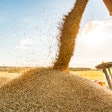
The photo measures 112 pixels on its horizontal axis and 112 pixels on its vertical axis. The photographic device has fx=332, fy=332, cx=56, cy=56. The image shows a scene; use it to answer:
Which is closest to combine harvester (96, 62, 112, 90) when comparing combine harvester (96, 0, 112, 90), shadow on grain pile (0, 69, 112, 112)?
combine harvester (96, 0, 112, 90)

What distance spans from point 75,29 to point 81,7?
0.50m

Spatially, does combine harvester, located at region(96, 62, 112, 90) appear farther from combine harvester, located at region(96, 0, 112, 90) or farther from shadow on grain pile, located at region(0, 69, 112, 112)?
shadow on grain pile, located at region(0, 69, 112, 112)

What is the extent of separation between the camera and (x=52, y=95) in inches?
207

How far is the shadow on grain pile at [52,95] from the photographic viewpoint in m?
4.96

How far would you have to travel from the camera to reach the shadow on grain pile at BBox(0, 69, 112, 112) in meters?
4.96

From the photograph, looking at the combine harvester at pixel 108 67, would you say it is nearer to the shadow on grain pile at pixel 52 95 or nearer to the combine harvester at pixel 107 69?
the combine harvester at pixel 107 69

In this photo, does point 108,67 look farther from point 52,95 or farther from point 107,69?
point 52,95

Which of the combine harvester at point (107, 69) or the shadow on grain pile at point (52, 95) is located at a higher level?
the shadow on grain pile at point (52, 95)

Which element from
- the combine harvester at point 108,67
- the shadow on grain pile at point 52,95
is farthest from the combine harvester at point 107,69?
the shadow on grain pile at point 52,95

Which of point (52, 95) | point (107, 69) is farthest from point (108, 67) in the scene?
point (52, 95)

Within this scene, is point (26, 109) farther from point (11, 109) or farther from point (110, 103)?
point (110, 103)

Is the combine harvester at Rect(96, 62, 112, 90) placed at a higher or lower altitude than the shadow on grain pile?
lower

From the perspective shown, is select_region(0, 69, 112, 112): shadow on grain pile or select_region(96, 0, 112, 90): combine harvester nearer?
select_region(0, 69, 112, 112): shadow on grain pile

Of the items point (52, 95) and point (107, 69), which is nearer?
point (52, 95)
